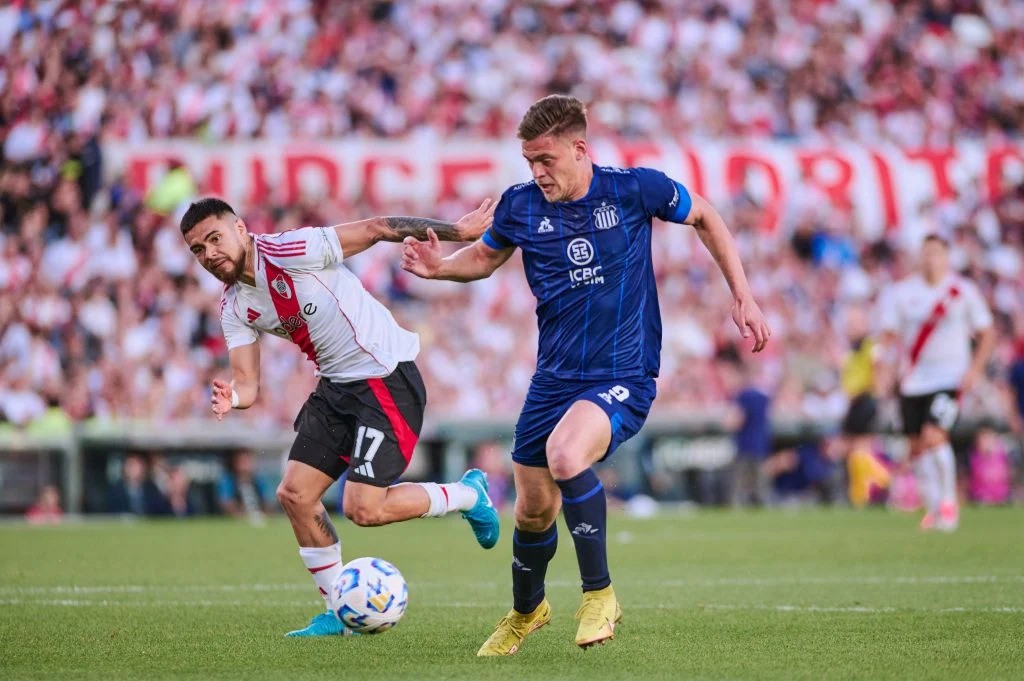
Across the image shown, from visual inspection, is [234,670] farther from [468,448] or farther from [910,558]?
[468,448]

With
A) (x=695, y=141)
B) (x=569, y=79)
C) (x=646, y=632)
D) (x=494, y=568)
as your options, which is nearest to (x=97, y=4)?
(x=569, y=79)

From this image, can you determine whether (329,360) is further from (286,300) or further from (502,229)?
(502,229)

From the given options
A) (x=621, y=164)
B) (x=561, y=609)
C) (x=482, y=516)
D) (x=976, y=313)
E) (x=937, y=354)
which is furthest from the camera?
(x=621, y=164)

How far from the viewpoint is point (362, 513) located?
23.1ft

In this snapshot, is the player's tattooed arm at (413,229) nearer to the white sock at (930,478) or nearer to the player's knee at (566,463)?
the player's knee at (566,463)

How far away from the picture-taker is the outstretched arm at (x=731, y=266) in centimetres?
636

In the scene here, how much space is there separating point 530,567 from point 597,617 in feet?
2.15

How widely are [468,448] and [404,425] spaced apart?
11.5 metres

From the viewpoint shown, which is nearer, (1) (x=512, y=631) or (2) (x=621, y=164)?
(1) (x=512, y=631)

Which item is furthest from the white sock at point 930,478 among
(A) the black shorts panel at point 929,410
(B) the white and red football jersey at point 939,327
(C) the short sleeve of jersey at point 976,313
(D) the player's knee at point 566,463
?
(D) the player's knee at point 566,463

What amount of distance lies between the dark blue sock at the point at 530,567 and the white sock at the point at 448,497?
84 centimetres

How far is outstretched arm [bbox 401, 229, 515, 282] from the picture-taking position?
266 inches

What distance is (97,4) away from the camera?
22625 millimetres

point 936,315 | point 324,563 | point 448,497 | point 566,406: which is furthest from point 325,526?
point 936,315
